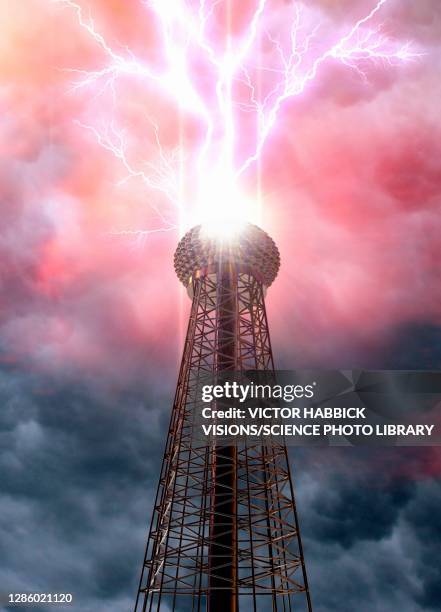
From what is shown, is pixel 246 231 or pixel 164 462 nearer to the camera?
pixel 164 462

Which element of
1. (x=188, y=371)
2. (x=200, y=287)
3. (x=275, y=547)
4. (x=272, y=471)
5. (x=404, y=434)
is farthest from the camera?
(x=200, y=287)

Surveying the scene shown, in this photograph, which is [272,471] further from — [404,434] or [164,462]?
[404,434]

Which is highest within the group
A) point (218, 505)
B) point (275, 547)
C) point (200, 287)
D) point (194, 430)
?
point (200, 287)

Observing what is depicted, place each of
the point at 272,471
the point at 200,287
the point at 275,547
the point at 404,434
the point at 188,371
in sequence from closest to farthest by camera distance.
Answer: the point at 404,434 < the point at 275,547 < the point at 272,471 < the point at 188,371 < the point at 200,287

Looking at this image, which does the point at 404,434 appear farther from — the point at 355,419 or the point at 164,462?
the point at 164,462

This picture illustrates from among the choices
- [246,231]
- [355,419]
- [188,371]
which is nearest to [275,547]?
[355,419]

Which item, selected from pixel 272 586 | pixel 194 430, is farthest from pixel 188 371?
pixel 272 586

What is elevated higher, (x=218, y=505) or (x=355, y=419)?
(x=355, y=419)
